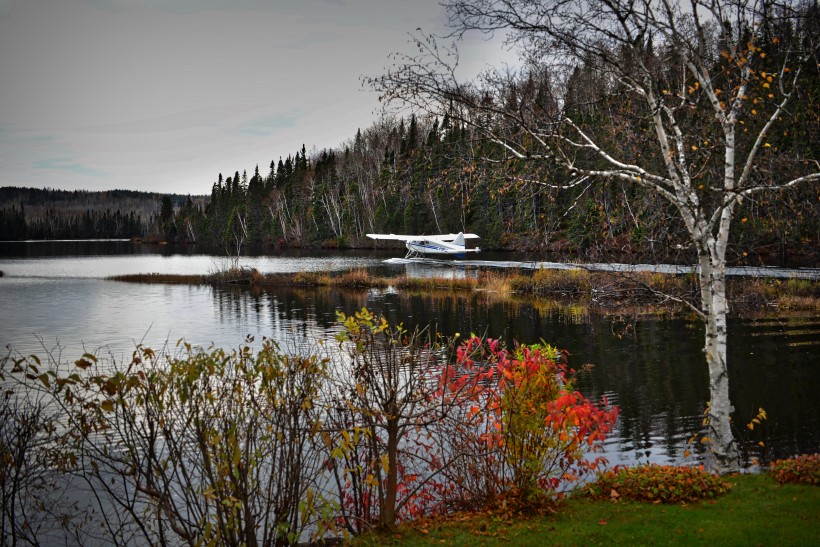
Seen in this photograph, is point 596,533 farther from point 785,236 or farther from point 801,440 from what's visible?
point 801,440

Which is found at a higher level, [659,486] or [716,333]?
[716,333]

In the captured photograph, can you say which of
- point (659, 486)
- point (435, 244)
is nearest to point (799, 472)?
point (659, 486)

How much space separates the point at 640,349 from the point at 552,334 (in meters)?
3.97

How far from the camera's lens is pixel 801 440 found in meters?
12.1

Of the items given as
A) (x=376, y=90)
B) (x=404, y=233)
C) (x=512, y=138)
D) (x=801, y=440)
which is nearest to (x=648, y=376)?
(x=801, y=440)

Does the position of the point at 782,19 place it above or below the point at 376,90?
above

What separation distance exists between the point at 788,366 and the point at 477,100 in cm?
1533

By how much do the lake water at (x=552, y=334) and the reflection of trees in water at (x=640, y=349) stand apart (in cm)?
5

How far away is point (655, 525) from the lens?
654 centimetres

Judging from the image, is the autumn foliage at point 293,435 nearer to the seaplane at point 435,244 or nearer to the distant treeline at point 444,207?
the distant treeline at point 444,207

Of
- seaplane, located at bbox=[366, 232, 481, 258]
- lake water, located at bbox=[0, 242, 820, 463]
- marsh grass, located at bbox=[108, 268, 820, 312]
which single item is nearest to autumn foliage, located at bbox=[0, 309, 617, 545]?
lake water, located at bbox=[0, 242, 820, 463]

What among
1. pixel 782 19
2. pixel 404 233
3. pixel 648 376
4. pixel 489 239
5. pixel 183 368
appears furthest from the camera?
pixel 404 233

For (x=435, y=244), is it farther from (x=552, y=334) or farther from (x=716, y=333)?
(x=716, y=333)

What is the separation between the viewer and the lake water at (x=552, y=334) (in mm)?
13688
